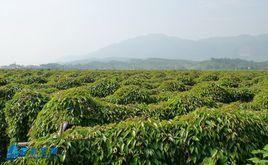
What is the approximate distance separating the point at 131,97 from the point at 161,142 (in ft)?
17.6

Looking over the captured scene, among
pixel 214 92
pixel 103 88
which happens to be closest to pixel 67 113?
pixel 214 92

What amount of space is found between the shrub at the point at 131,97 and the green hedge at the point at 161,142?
4857 millimetres

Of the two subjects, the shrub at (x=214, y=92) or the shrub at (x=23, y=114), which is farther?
the shrub at (x=214, y=92)

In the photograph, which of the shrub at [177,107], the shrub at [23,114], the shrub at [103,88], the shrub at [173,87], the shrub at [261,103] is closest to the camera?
the shrub at [177,107]

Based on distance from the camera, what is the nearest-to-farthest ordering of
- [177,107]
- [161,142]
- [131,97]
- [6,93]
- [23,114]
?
[161,142]
[177,107]
[23,114]
[131,97]
[6,93]

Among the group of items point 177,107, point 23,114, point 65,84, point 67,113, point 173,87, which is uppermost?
point 67,113

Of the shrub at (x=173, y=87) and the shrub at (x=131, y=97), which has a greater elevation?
the shrub at (x=131, y=97)

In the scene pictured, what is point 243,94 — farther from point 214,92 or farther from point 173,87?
point 173,87

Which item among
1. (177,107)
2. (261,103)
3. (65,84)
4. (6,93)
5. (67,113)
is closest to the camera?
(67,113)

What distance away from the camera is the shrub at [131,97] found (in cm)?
1065

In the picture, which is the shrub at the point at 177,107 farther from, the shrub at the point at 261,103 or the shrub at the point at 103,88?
the shrub at the point at 103,88

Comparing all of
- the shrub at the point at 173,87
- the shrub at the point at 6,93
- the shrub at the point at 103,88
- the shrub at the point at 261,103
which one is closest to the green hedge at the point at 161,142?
the shrub at the point at 261,103

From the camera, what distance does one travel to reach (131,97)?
10.8m

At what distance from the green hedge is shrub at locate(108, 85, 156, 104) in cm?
486
